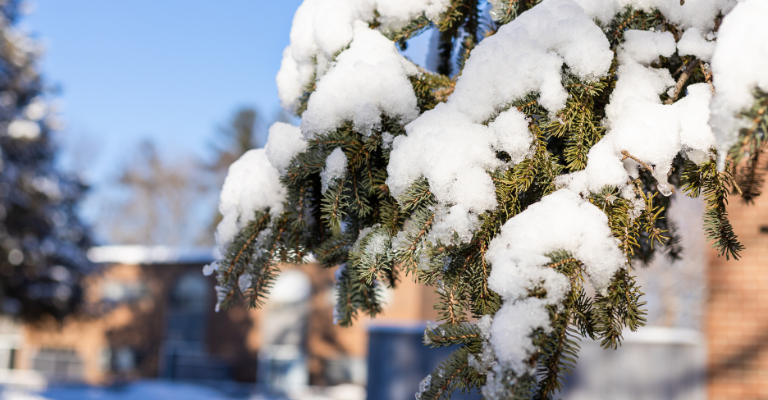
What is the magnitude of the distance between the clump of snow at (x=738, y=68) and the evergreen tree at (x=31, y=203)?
13.0 metres

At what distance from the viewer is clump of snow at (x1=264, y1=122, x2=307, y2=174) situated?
1.31 metres

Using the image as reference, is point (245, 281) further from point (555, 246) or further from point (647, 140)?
point (647, 140)

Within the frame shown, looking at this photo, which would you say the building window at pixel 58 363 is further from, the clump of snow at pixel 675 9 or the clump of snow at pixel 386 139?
the clump of snow at pixel 675 9

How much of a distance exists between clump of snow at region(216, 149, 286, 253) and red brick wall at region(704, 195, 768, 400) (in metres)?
3.01

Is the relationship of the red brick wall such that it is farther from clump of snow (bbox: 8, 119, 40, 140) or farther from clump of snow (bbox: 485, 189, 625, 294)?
clump of snow (bbox: 8, 119, 40, 140)

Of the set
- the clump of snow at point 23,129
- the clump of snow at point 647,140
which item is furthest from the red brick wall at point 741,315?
the clump of snow at point 23,129

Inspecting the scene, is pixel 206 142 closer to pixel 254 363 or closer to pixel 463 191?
pixel 254 363

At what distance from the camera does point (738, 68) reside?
2.50ft

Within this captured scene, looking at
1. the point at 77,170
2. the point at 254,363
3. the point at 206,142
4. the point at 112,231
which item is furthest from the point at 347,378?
the point at 112,231

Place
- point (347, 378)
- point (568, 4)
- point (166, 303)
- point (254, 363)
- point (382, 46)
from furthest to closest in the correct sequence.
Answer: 1. point (166, 303)
2. point (254, 363)
3. point (347, 378)
4. point (382, 46)
5. point (568, 4)

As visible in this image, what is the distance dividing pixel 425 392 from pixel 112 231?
25.8 meters

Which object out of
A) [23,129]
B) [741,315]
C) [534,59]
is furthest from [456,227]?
[23,129]

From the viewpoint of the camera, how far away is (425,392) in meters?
0.98

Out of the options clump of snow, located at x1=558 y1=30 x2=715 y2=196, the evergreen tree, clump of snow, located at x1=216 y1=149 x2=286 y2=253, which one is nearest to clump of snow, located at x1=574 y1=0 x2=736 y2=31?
clump of snow, located at x1=558 y1=30 x2=715 y2=196
